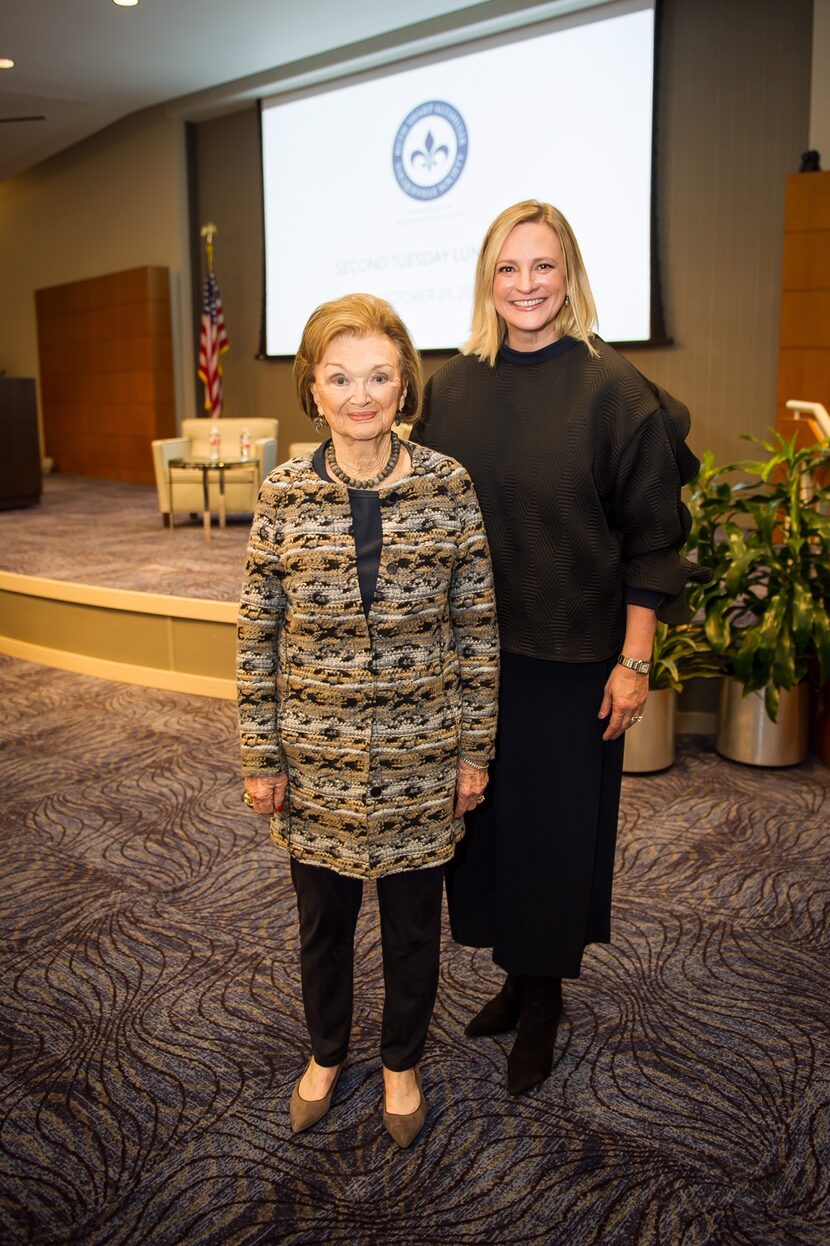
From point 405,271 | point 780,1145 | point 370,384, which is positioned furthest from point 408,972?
point 405,271

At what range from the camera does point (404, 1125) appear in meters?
1.59

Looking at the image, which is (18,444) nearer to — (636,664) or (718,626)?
(718,626)

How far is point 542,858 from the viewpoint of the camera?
1697 millimetres

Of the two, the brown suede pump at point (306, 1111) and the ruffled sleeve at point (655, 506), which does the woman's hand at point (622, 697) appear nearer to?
the ruffled sleeve at point (655, 506)

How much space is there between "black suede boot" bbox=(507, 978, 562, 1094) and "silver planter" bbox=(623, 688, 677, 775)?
1.43 m

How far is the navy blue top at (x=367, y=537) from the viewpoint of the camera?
1.42 metres

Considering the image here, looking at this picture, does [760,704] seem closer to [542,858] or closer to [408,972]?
[542,858]

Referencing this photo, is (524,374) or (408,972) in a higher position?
(524,374)

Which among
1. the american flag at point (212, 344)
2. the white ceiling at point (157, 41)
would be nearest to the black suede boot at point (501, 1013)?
the white ceiling at point (157, 41)

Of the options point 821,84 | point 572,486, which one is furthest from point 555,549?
point 821,84

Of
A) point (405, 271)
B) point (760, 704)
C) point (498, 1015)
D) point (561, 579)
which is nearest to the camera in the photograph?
point (561, 579)

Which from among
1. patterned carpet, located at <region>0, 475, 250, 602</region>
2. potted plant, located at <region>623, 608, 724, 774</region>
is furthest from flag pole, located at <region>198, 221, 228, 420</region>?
potted plant, located at <region>623, 608, 724, 774</region>

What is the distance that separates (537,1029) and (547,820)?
1.30 ft

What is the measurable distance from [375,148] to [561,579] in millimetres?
7372
